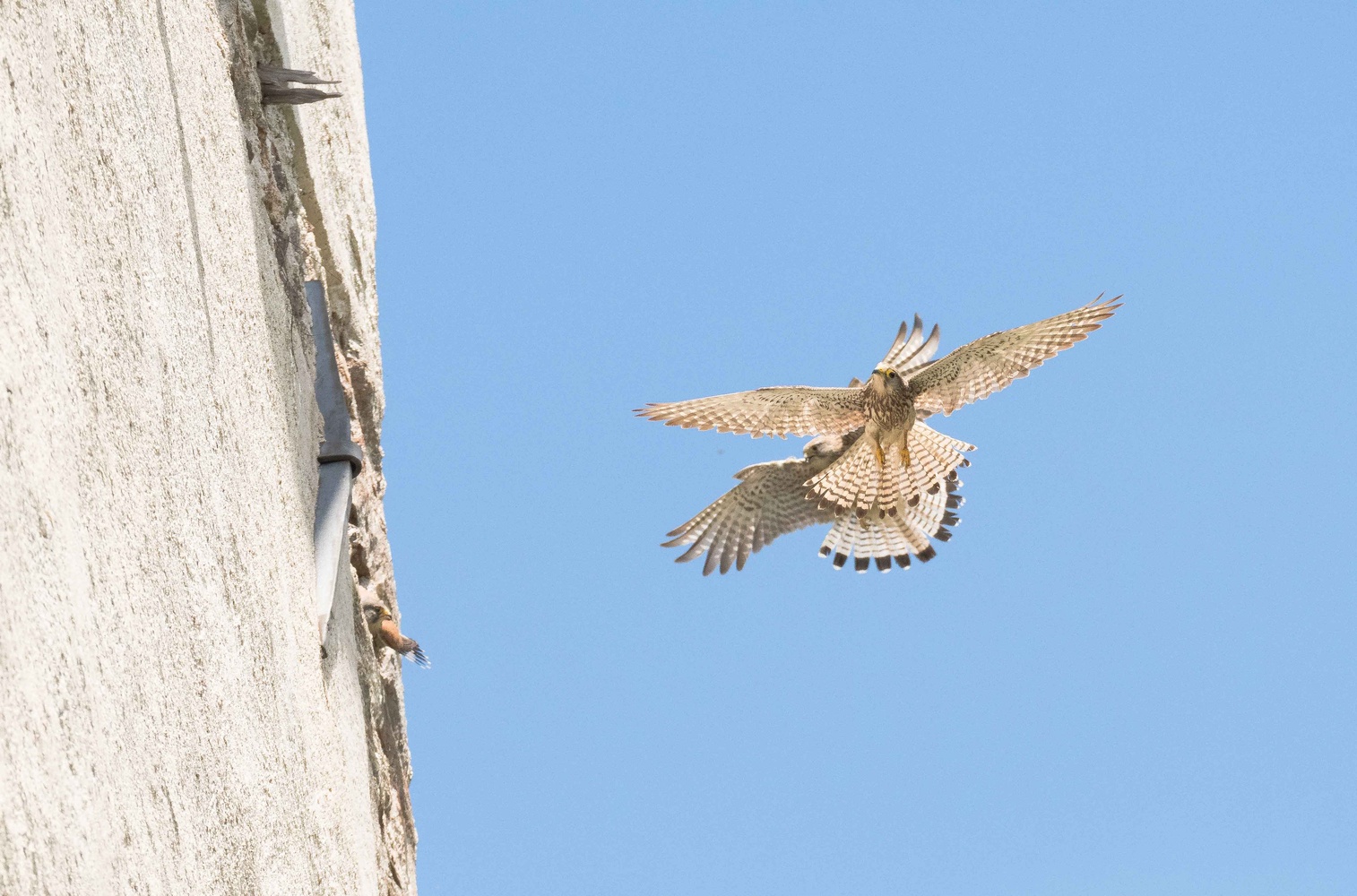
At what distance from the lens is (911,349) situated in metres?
7.08

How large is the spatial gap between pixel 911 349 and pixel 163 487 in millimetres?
5360

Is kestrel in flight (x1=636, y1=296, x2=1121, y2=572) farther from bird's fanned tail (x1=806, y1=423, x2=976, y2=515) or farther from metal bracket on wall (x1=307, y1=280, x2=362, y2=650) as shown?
metal bracket on wall (x1=307, y1=280, x2=362, y2=650)

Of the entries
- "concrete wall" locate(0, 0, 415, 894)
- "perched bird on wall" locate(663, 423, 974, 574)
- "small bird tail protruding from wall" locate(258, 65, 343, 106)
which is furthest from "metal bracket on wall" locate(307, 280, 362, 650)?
"perched bird on wall" locate(663, 423, 974, 574)

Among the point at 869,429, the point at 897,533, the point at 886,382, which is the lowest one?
the point at 897,533

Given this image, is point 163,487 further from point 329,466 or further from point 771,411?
point 771,411

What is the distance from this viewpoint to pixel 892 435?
707 cm

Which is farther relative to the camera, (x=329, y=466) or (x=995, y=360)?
(x=995, y=360)

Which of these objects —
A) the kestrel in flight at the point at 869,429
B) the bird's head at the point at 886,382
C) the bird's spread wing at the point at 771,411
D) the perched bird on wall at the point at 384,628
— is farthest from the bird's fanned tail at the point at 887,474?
the perched bird on wall at the point at 384,628

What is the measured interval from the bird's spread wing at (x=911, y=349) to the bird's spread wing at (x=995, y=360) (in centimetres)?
23

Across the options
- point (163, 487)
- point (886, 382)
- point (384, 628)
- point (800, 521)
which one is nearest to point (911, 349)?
point (886, 382)

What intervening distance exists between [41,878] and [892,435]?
5.88 meters

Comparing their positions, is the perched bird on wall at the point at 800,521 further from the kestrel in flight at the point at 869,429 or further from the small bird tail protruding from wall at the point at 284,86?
the small bird tail protruding from wall at the point at 284,86

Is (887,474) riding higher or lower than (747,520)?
higher

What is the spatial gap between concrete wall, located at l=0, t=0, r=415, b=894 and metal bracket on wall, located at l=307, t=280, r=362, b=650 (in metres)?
0.06
